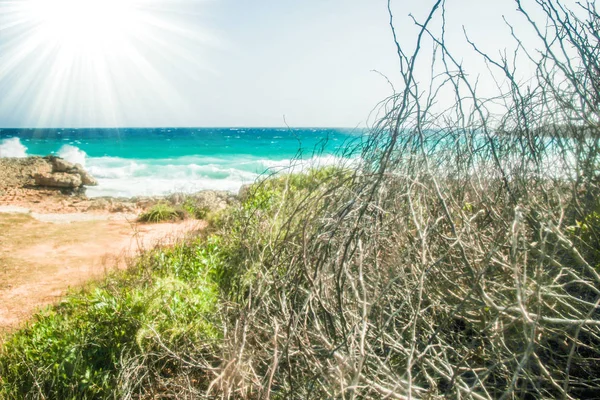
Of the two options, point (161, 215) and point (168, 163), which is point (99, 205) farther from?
point (168, 163)

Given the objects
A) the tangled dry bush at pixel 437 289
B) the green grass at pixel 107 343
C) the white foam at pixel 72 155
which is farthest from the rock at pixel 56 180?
the white foam at pixel 72 155

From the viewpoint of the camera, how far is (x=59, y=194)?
54.2 feet

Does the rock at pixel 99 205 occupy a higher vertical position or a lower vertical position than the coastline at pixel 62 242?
lower

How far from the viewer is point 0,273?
6.25 metres

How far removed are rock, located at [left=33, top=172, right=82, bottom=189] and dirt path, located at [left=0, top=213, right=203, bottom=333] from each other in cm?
738

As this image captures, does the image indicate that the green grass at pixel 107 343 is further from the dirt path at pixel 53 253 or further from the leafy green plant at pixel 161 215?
the leafy green plant at pixel 161 215

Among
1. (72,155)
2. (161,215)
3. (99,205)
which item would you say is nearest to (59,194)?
(99,205)

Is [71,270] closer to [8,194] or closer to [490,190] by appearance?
[490,190]

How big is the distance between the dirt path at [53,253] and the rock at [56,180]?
738 cm

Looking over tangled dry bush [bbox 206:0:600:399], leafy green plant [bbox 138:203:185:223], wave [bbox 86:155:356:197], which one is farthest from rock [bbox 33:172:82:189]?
tangled dry bush [bbox 206:0:600:399]

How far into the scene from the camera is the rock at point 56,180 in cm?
1731

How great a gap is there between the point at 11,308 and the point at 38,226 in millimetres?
5102

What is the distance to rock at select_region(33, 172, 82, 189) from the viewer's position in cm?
1731

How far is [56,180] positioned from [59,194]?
3.92ft
